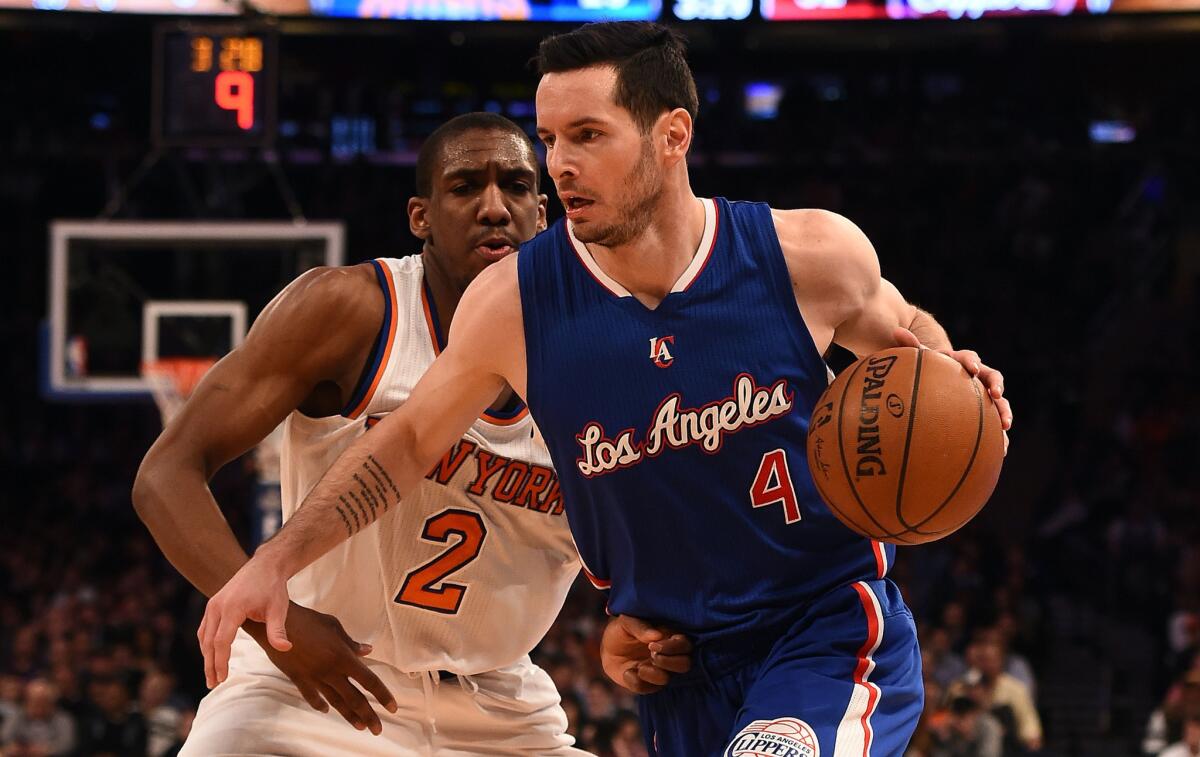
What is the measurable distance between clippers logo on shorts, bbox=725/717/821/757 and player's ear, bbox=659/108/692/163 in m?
1.16

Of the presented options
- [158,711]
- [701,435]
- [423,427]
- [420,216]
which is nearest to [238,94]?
[158,711]

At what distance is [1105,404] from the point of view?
52.0 ft

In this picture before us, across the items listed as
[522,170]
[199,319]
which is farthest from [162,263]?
[522,170]

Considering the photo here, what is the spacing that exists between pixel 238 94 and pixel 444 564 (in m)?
5.65

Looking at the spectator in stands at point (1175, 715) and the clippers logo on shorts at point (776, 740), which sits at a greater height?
the clippers logo on shorts at point (776, 740)

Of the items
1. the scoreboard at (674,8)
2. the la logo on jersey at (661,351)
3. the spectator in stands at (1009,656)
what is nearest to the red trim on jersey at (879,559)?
the la logo on jersey at (661,351)

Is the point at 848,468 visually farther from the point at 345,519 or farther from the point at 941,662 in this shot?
the point at 941,662

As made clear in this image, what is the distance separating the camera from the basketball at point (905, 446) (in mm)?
→ 2879

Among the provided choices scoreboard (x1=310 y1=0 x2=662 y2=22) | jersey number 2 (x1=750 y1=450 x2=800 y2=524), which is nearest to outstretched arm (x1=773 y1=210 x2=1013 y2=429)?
jersey number 2 (x1=750 y1=450 x2=800 y2=524)

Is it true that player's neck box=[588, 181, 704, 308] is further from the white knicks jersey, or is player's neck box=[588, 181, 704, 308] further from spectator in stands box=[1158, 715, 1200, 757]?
spectator in stands box=[1158, 715, 1200, 757]

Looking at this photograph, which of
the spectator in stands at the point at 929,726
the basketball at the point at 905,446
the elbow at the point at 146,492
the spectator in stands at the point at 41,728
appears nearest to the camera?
the basketball at the point at 905,446

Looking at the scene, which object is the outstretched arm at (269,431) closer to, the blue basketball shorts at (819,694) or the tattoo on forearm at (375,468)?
the tattoo on forearm at (375,468)

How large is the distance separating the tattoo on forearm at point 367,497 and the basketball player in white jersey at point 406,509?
1.10 ft

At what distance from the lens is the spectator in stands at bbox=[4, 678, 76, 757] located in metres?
9.70
